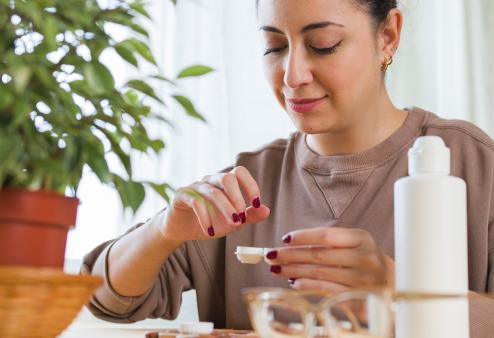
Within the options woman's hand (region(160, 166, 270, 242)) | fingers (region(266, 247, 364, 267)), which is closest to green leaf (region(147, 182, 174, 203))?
fingers (region(266, 247, 364, 267))

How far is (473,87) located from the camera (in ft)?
6.84

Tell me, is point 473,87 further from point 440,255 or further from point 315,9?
point 440,255

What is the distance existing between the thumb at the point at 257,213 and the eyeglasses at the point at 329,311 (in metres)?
0.53

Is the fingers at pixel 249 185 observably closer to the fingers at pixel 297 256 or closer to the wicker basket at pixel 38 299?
the fingers at pixel 297 256

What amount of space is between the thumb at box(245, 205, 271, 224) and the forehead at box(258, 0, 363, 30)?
362 millimetres

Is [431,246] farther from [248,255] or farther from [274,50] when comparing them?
[274,50]

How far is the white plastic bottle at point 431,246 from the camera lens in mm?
536

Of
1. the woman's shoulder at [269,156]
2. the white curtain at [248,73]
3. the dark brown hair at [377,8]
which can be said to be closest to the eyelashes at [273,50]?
the dark brown hair at [377,8]

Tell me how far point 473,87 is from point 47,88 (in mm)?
1763

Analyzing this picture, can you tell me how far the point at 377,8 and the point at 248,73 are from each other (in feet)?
2.61

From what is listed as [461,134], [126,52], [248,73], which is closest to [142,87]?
[126,52]

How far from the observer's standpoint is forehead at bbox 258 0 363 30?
1.20 meters

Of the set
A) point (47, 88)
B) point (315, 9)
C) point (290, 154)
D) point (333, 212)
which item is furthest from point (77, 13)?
point (290, 154)

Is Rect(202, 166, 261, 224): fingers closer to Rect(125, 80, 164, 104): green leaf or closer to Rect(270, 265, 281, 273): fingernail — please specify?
Rect(270, 265, 281, 273): fingernail
